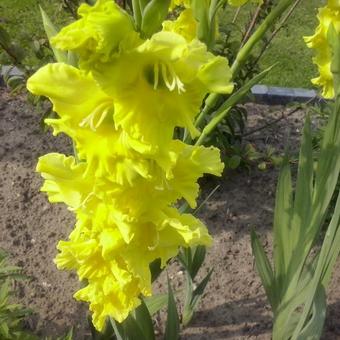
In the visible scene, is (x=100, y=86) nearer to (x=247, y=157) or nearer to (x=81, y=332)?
(x=81, y=332)

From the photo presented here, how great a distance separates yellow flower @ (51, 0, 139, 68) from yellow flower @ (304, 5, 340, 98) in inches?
28.9

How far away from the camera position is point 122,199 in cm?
89

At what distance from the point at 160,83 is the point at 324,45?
776 mm

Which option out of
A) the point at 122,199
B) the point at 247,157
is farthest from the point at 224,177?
the point at 122,199

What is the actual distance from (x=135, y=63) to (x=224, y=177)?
185cm

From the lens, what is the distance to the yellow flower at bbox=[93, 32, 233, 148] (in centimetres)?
74

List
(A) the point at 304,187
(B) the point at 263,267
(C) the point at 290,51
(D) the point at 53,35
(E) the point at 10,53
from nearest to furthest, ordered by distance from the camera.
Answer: (D) the point at 53,35 < (A) the point at 304,187 < (B) the point at 263,267 < (E) the point at 10,53 < (C) the point at 290,51

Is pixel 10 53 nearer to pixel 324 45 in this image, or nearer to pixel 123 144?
pixel 324 45

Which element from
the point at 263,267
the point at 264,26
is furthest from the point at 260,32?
the point at 263,267

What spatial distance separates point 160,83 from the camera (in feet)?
2.54

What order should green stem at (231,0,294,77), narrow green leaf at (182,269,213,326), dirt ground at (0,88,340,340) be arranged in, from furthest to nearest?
dirt ground at (0,88,340,340), narrow green leaf at (182,269,213,326), green stem at (231,0,294,77)

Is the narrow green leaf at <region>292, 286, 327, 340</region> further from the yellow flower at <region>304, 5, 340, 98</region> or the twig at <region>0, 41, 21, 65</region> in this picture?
Answer: the twig at <region>0, 41, 21, 65</region>

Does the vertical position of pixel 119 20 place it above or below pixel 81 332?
above

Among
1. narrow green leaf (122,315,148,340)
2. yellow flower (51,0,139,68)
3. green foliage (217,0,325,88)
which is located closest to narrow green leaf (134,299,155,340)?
narrow green leaf (122,315,148,340)
